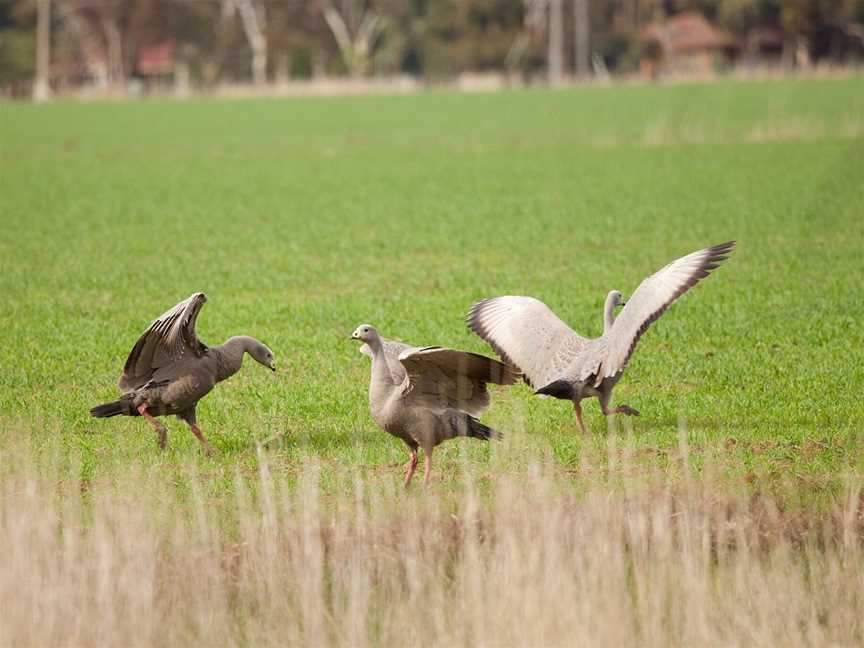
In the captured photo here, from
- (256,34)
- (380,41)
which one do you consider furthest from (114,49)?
(380,41)

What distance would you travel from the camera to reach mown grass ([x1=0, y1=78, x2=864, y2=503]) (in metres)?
9.87

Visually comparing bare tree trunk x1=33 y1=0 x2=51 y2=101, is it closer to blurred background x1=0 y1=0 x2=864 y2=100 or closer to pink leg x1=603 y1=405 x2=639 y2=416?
blurred background x1=0 y1=0 x2=864 y2=100

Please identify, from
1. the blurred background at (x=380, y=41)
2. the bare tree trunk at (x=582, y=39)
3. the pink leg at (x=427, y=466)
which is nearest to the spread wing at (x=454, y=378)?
the pink leg at (x=427, y=466)

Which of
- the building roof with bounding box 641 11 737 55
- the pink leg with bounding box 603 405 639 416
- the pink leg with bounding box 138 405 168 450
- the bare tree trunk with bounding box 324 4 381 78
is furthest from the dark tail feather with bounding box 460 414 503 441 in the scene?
the building roof with bounding box 641 11 737 55

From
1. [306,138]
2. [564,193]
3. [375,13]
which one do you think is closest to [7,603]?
[564,193]

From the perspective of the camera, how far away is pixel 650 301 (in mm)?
9023

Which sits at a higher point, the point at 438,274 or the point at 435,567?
the point at 438,274

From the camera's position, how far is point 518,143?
139 feet

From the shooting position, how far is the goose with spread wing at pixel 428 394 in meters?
8.47

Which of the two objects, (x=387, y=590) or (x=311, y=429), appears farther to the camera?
(x=311, y=429)

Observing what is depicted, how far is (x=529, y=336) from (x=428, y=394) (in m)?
1.34

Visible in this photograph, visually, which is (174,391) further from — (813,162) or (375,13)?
(375,13)

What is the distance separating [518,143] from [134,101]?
45891 millimetres

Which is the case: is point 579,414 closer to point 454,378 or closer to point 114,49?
point 454,378
